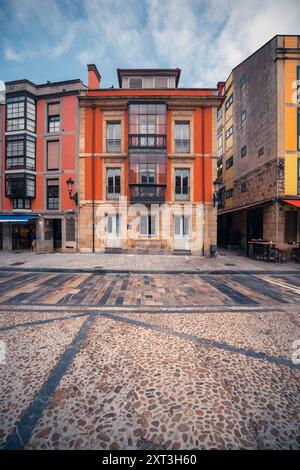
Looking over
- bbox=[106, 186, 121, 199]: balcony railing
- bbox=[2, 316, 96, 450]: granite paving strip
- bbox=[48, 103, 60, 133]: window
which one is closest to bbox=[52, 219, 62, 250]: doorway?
bbox=[106, 186, 121, 199]: balcony railing

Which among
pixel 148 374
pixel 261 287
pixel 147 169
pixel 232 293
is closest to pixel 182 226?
pixel 147 169

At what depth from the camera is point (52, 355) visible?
2783 mm

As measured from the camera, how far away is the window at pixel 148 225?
48.9 feet

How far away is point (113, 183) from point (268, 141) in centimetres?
1223

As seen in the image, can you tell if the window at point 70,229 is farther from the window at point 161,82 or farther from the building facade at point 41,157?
the window at point 161,82

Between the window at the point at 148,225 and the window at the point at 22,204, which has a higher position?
the window at the point at 22,204

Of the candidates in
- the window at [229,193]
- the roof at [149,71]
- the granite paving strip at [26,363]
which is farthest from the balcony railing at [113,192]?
the window at [229,193]

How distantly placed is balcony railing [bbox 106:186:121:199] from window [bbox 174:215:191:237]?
5.01 meters

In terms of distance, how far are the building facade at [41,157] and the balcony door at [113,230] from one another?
2.64 metres

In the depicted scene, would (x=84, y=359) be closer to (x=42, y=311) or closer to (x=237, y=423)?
(x=237, y=423)

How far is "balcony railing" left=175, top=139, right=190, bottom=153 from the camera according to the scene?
49.2 ft

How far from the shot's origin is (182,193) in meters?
15.0

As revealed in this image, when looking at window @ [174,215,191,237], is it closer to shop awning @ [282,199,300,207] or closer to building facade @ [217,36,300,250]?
building facade @ [217,36,300,250]

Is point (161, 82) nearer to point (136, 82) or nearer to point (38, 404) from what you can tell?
point (136, 82)
